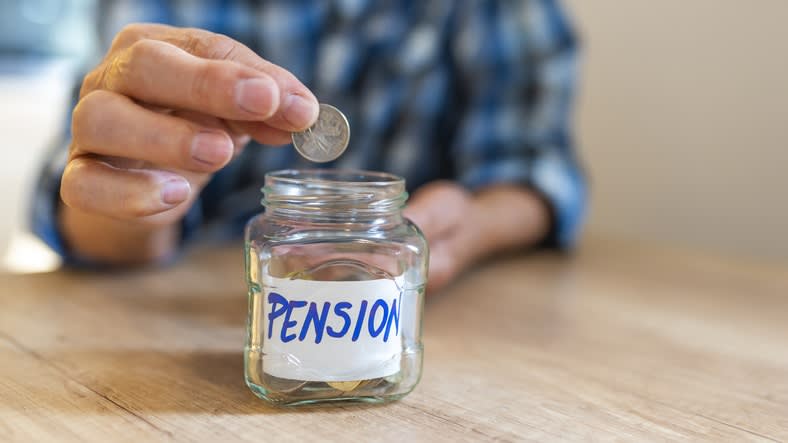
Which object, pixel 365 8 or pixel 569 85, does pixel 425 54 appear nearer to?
pixel 365 8

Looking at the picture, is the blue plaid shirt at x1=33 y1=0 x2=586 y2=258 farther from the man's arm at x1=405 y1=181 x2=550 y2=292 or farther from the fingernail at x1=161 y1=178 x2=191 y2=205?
the fingernail at x1=161 y1=178 x2=191 y2=205

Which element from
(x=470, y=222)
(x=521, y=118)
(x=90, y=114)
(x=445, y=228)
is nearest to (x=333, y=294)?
(x=90, y=114)

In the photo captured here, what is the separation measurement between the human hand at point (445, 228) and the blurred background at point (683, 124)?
447 mm

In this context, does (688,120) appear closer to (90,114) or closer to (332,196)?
(332,196)

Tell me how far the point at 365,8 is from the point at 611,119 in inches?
22.6

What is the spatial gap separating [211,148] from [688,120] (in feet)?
3.77

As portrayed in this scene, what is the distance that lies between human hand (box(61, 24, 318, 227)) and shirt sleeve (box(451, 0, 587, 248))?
2.34 ft

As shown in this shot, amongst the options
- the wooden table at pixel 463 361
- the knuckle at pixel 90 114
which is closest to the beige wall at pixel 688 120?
the wooden table at pixel 463 361

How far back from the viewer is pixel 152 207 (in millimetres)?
624

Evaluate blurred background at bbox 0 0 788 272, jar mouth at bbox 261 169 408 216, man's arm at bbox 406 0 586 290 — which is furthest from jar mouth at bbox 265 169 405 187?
blurred background at bbox 0 0 788 272

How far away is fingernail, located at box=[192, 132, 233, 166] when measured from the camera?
1.96ft

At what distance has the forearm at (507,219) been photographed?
1.13 m

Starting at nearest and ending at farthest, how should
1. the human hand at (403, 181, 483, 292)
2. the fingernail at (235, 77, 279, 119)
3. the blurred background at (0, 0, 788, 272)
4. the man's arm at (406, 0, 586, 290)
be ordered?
the fingernail at (235, 77, 279, 119)
the human hand at (403, 181, 483, 292)
the man's arm at (406, 0, 586, 290)
the blurred background at (0, 0, 788, 272)

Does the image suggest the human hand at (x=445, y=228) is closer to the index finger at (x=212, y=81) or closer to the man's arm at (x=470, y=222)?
the man's arm at (x=470, y=222)
